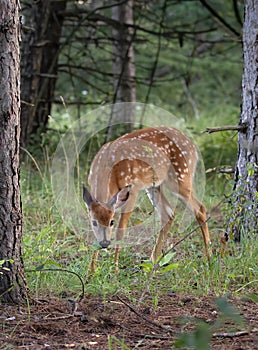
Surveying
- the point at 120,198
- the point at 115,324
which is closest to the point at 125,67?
the point at 120,198

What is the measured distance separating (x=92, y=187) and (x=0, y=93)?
2.40 m

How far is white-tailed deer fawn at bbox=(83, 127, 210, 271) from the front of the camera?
20.4ft

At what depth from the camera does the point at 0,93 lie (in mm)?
3863

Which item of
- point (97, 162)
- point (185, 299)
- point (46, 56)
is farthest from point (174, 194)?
point (46, 56)

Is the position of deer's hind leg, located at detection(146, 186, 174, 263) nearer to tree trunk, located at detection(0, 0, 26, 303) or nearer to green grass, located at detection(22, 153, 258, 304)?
green grass, located at detection(22, 153, 258, 304)

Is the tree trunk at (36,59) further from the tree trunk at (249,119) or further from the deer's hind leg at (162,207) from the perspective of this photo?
the tree trunk at (249,119)

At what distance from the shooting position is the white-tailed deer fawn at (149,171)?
6.20m

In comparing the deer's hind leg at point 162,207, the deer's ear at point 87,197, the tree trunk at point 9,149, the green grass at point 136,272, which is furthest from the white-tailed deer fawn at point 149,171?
the tree trunk at point 9,149

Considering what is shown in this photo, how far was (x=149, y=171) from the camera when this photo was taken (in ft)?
21.5

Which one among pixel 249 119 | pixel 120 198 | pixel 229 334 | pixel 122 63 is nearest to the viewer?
pixel 229 334

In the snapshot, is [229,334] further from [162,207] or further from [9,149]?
[162,207]

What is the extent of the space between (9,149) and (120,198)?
83.3 inches

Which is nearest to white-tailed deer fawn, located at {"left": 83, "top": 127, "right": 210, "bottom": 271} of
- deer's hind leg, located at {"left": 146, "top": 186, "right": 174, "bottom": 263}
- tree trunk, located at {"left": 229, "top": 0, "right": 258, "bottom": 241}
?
deer's hind leg, located at {"left": 146, "top": 186, "right": 174, "bottom": 263}

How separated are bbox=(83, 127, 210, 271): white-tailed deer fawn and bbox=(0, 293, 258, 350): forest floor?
1902mm
